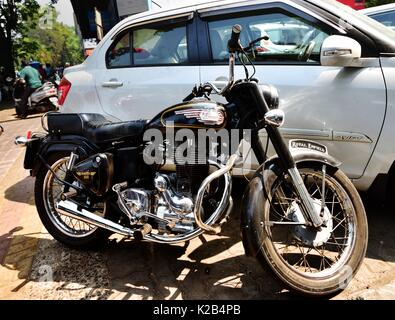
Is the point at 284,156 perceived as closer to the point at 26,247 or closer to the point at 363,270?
the point at 363,270

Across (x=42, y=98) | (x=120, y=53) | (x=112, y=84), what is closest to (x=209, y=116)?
(x=112, y=84)

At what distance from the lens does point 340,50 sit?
2.39 metres

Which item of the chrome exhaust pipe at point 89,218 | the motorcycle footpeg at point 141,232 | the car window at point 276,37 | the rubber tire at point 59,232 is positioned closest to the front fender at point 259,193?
the motorcycle footpeg at point 141,232

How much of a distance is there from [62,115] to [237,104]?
4.78 feet

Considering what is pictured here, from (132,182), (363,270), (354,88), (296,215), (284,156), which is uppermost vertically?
(354,88)

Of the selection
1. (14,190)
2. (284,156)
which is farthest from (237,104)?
(14,190)

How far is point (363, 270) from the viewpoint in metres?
2.44

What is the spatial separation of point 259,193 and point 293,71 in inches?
47.0

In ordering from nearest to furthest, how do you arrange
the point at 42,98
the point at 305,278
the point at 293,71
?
the point at 305,278 < the point at 293,71 < the point at 42,98

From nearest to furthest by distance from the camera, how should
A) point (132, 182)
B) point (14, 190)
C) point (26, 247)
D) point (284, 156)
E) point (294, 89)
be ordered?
point (284, 156) < point (132, 182) < point (294, 89) < point (26, 247) < point (14, 190)

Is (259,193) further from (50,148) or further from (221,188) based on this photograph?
(50,148)

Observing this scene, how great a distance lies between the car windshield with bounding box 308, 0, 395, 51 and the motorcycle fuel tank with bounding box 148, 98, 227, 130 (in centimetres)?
125

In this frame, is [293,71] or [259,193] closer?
[259,193]

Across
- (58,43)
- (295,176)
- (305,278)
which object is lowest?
(305,278)
